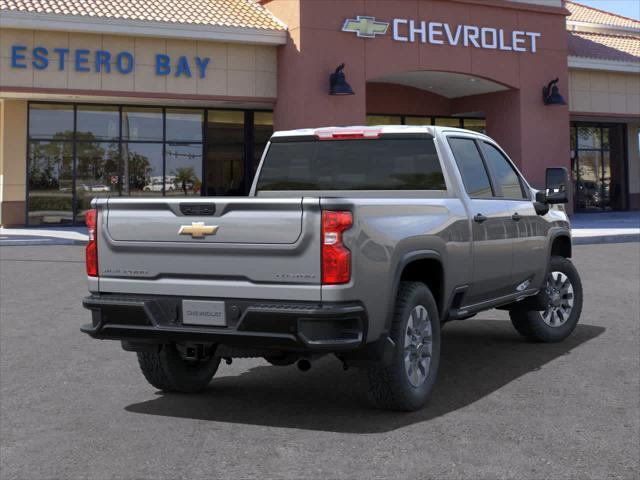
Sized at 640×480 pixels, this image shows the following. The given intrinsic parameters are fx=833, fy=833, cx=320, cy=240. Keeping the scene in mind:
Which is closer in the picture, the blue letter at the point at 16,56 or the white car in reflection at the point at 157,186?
the blue letter at the point at 16,56

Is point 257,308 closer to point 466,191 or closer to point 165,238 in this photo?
point 165,238

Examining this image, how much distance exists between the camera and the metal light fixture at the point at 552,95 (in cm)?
2962

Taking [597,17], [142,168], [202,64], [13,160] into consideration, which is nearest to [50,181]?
[13,160]

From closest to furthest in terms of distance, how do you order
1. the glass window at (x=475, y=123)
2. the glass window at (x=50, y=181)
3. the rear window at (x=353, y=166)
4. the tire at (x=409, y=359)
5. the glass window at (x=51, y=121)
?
1. the tire at (x=409, y=359)
2. the rear window at (x=353, y=166)
3. the glass window at (x=51, y=121)
4. the glass window at (x=50, y=181)
5. the glass window at (x=475, y=123)

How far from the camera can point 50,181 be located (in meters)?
27.8

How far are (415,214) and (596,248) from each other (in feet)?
50.1

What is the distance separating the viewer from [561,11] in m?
30.1

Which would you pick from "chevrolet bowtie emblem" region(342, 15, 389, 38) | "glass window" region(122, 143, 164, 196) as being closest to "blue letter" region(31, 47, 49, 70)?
"glass window" region(122, 143, 164, 196)

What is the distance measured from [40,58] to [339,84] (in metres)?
8.87

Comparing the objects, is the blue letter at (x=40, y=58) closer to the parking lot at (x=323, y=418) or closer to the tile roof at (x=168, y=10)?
the tile roof at (x=168, y=10)

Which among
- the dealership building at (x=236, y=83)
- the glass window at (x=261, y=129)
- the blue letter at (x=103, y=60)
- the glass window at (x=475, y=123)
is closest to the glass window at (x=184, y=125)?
the dealership building at (x=236, y=83)

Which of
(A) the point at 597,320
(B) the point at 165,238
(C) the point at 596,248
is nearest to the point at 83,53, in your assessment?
(C) the point at 596,248

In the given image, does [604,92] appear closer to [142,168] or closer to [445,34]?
[445,34]

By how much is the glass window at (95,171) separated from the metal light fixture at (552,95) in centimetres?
1516
